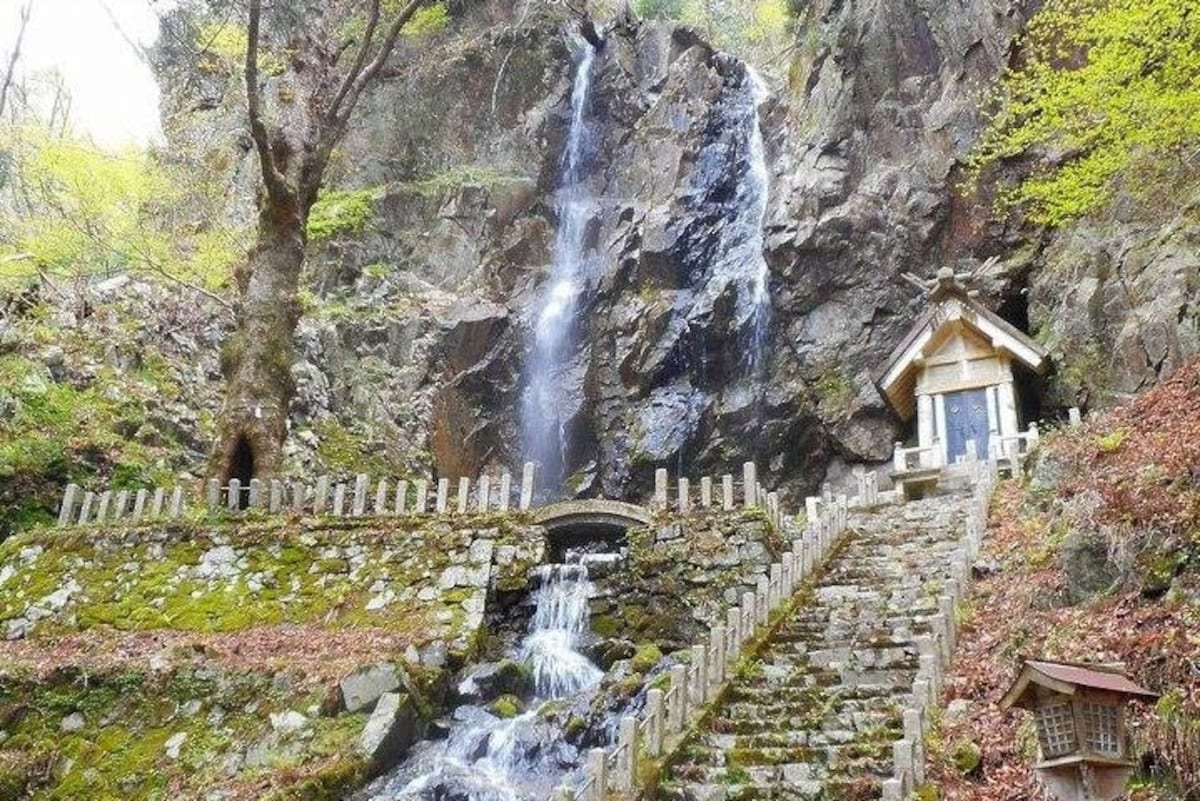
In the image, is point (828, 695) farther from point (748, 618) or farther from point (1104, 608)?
point (1104, 608)

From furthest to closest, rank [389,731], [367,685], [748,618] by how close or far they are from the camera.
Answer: [367,685] < [748,618] < [389,731]

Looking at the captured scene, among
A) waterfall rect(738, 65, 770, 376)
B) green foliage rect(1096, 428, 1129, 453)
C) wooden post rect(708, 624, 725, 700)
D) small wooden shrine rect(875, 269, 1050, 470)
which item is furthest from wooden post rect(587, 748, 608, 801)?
waterfall rect(738, 65, 770, 376)

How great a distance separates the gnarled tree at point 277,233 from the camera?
49.2 ft

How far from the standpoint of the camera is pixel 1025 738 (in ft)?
24.5

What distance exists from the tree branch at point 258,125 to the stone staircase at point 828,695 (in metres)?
10.7

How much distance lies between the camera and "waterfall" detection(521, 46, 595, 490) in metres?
25.2

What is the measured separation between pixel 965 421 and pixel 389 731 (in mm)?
16323

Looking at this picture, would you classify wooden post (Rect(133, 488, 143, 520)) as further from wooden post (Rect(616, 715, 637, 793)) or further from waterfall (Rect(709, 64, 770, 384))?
waterfall (Rect(709, 64, 770, 384))

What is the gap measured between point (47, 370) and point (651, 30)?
2210cm

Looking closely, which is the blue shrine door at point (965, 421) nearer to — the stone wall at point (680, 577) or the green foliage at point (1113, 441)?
the green foliage at point (1113, 441)

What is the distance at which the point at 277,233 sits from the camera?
53.7 feet

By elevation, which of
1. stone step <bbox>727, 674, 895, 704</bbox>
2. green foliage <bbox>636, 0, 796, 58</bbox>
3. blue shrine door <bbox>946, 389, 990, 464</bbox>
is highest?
green foliage <bbox>636, 0, 796, 58</bbox>

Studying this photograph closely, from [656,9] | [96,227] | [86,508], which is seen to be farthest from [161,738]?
[656,9]

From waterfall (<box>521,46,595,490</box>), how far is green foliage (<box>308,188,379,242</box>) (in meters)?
5.54
